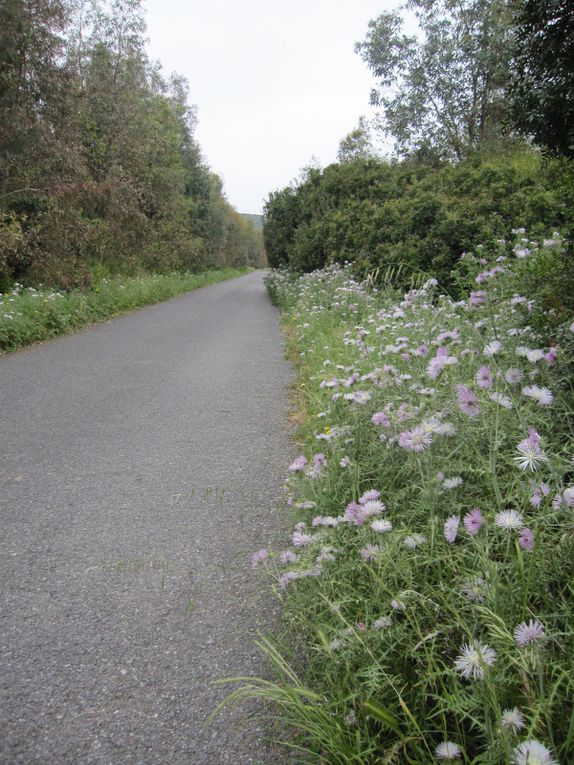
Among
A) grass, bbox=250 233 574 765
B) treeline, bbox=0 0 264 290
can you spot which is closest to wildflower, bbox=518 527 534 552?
grass, bbox=250 233 574 765

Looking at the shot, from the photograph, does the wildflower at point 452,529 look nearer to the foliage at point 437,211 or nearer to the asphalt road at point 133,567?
the asphalt road at point 133,567

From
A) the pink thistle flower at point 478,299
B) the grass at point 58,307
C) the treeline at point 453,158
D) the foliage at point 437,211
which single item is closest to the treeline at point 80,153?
the grass at point 58,307

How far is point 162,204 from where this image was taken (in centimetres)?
2014

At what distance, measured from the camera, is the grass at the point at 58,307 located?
7821 millimetres

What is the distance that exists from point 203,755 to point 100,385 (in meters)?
4.67

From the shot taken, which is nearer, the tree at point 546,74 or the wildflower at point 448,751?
the wildflower at point 448,751

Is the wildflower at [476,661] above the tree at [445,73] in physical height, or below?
below

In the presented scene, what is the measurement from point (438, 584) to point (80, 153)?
43.7 feet

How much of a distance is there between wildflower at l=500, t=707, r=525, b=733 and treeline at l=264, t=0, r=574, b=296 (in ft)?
9.31

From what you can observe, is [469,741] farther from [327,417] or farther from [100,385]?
[100,385]

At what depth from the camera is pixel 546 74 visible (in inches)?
113

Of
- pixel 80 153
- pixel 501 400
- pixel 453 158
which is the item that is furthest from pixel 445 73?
pixel 501 400

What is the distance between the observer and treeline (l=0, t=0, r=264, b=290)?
32.6 feet

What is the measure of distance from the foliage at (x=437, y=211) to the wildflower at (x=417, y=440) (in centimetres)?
270
